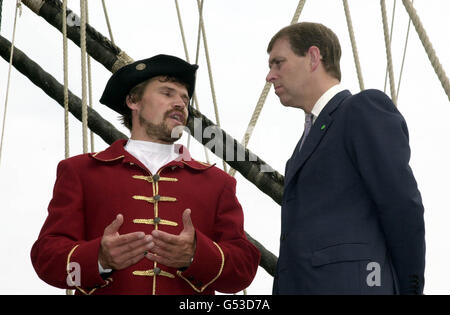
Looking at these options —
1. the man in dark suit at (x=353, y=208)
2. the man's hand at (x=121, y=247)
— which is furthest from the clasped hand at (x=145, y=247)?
the man in dark suit at (x=353, y=208)

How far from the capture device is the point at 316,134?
3.01 meters

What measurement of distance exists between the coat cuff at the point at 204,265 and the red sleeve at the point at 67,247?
34 cm

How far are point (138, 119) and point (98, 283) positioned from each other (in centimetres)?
80

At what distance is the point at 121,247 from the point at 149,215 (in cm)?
37

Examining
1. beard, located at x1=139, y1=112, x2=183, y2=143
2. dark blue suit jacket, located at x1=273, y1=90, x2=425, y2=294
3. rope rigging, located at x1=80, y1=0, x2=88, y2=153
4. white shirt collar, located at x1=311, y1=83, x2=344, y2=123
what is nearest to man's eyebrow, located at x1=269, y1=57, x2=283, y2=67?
white shirt collar, located at x1=311, y1=83, x2=344, y2=123

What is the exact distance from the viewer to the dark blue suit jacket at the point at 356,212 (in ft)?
8.89

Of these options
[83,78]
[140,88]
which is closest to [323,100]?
[140,88]

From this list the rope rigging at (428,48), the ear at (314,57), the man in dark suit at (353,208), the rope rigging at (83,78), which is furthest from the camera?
the rope rigging at (83,78)

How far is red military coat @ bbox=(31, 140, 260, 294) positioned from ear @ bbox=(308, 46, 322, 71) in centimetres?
67

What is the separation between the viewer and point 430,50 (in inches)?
137

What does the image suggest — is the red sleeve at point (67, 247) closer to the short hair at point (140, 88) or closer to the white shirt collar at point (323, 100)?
the short hair at point (140, 88)

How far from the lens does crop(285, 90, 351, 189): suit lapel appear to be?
2969 millimetres
